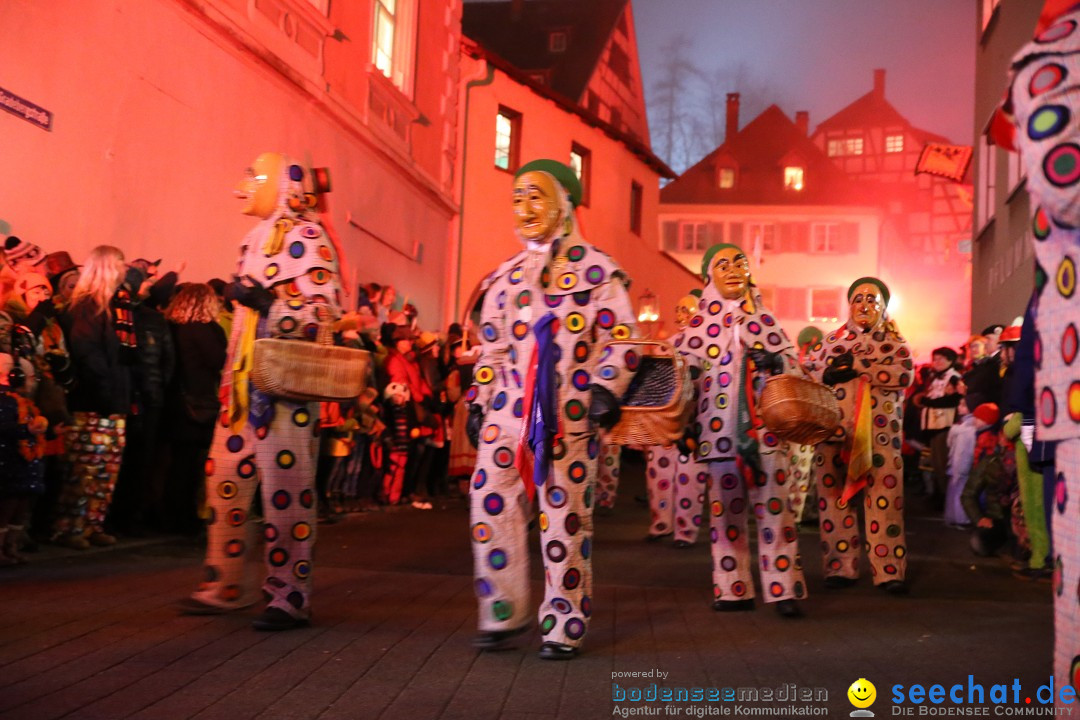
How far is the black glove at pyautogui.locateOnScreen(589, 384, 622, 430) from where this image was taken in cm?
556

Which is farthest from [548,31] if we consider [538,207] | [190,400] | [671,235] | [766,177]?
[538,207]

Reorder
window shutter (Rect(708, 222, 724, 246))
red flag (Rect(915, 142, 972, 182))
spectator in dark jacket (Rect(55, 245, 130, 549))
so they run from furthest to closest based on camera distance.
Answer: window shutter (Rect(708, 222, 724, 246)), red flag (Rect(915, 142, 972, 182)), spectator in dark jacket (Rect(55, 245, 130, 549))

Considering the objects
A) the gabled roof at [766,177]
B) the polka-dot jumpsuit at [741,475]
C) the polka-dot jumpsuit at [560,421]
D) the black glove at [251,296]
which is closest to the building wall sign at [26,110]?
the black glove at [251,296]

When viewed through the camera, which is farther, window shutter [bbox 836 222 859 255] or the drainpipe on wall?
window shutter [bbox 836 222 859 255]

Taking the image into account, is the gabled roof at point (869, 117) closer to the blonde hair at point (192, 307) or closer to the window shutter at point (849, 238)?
the window shutter at point (849, 238)

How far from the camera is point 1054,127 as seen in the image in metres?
3.04

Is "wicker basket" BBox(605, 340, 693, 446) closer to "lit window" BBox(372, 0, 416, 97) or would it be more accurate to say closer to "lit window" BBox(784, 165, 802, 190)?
"lit window" BBox(372, 0, 416, 97)

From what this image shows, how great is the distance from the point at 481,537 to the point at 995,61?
2056 cm

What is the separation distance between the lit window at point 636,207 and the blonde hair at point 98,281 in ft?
87.4

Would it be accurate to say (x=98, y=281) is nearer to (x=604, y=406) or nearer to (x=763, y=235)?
(x=604, y=406)

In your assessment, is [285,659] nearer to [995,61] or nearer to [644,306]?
[995,61]

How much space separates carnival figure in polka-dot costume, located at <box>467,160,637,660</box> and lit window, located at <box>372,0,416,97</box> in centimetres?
1337

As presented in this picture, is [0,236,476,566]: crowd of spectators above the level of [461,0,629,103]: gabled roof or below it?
below

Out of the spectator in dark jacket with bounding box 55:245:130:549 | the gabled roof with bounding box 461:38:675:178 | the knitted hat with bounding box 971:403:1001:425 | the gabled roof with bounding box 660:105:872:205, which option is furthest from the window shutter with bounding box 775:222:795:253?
the spectator in dark jacket with bounding box 55:245:130:549
